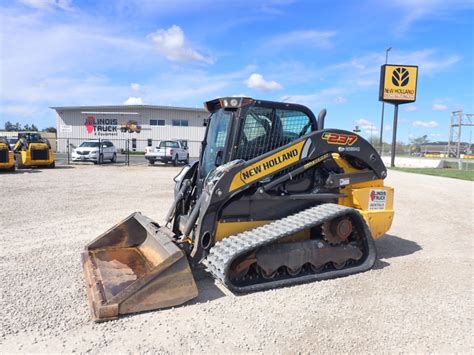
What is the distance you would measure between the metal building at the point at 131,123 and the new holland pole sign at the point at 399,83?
18568 mm

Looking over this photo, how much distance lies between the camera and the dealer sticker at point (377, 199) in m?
5.82

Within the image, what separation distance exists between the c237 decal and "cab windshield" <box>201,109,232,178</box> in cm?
132

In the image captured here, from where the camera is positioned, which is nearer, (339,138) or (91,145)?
(339,138)

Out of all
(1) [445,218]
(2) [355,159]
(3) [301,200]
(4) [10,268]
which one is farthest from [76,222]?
(1) [445,218]

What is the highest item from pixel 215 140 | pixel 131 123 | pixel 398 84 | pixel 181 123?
pixel 398 84

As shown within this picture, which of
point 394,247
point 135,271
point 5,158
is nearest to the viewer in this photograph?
point 135,271

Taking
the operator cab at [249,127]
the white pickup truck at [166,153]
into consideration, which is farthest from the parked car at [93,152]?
the operator cab at [249,127]

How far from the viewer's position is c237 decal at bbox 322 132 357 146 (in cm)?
542

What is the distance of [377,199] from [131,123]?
39255 mm

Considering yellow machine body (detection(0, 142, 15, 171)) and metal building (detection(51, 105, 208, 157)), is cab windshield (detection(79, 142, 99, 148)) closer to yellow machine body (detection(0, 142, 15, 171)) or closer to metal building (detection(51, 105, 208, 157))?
yellow machine body (detection(0, 142, 15, 171))

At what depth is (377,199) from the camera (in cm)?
586

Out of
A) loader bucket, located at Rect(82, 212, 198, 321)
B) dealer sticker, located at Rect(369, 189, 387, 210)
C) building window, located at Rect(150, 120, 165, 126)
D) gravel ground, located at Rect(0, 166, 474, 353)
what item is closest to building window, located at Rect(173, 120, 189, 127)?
building window, located at Rect(150, 120, 165, 126)

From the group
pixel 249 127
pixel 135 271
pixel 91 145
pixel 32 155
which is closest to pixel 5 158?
pixel 32 155

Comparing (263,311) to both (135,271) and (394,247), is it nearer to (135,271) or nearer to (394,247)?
(135,271)
